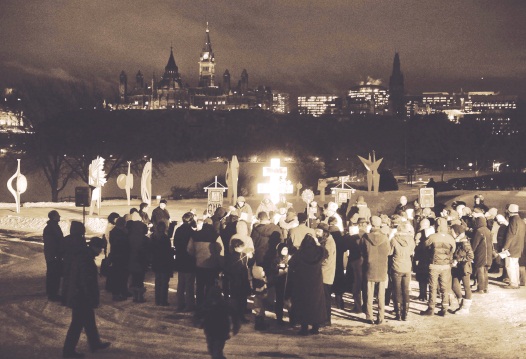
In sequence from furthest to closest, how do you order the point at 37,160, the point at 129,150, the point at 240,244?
the point at 129,150
the point at 37,160
the point at 240,244

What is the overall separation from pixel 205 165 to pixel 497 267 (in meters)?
55.3

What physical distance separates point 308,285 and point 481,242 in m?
4.73

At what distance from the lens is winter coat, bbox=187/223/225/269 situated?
1154 centimetres

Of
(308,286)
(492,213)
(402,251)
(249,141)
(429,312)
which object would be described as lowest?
(429,312)

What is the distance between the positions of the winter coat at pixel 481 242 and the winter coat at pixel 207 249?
5.11 m

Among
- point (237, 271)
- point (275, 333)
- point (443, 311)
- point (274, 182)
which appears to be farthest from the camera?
point (274, 182)

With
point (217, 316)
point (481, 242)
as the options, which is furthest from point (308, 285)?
point (481, 242)

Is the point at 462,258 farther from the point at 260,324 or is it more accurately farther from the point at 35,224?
the point at 35,224

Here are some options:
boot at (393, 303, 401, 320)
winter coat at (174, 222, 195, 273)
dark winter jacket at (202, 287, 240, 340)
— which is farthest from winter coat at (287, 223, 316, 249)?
dark winter jacket at (202, 287, 240, 340)

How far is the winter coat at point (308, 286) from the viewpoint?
10320 mm

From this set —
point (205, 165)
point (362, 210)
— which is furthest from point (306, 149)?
point (362, 210)

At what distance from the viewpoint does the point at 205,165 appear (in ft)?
232

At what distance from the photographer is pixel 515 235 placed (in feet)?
47.0

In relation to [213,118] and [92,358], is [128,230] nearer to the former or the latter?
[92,358]
